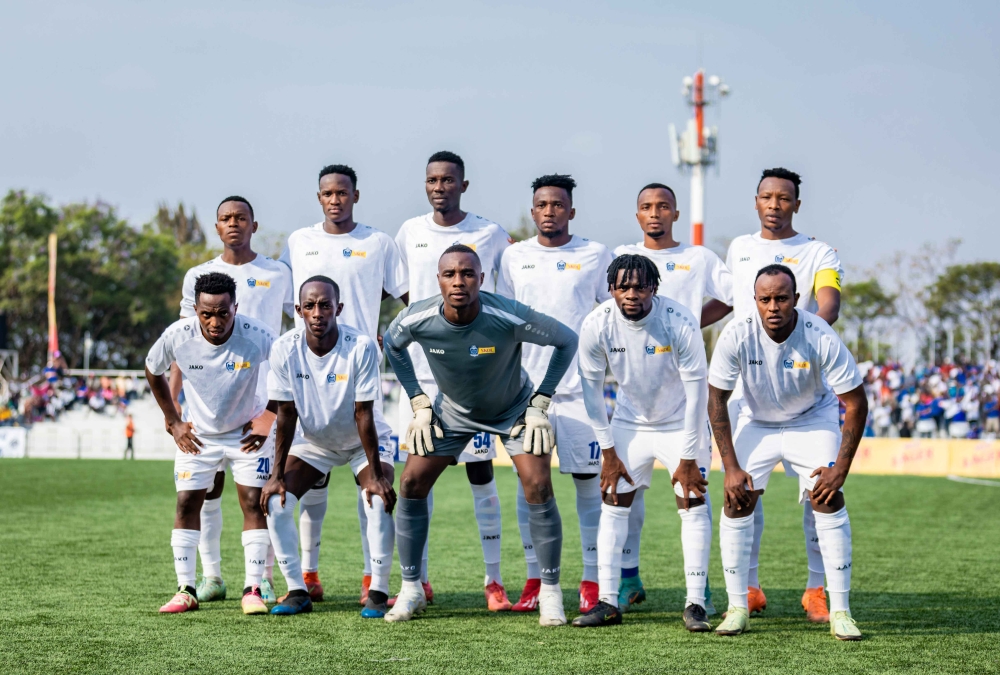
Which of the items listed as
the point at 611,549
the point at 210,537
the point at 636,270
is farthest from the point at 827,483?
the point at 210,537

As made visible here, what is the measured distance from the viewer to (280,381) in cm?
723

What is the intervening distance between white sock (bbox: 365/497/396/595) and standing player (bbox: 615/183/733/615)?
67.4 inches

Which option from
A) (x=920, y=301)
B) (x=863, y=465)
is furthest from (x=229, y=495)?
(x=920, y=301)

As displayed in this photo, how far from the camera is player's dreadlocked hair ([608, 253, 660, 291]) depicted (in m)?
6.64

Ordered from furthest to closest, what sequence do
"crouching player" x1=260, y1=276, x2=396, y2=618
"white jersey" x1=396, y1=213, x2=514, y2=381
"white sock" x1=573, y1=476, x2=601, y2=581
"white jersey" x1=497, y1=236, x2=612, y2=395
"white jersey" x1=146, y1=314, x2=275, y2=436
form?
"white jersey" x1=396, y1=213, x2=514, y2=381 < "white jersey" x1=497, y1=236, x2=612, y2=395 < "white jersey" x1=146, y1=314, x2=275, y2=436 < "white sock" x1=573, y1=476, x2=601, y2=581 < "crouching player" x1=260, y1=276, x2=396, y2=618

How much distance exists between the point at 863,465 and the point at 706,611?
66.3ft

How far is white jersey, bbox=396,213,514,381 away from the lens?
7926 mm

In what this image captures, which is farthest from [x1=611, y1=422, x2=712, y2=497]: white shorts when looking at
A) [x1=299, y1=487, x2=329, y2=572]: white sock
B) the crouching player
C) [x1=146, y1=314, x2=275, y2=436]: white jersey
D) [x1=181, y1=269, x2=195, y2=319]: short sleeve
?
[x1=181, y1=269, x2=195, y2=319]: short sleeve

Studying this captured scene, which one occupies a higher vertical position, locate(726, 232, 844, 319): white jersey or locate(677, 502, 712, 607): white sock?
locate(726, 232, 844, 319): white jersey

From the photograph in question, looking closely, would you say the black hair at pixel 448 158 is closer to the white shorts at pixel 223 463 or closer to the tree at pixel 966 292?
the white shorts at pixel 223 463

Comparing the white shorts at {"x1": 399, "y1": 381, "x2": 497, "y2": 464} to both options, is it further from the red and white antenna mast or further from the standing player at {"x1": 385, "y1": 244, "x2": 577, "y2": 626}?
the red and white antenna mast

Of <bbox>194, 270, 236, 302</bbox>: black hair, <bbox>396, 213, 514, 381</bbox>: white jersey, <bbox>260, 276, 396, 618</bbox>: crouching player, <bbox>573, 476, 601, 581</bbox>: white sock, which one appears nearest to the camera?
<bbox>260, 276, 396, 618</bbox>: crouching player

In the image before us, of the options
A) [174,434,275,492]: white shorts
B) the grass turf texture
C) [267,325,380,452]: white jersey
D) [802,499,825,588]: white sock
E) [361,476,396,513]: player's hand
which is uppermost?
[267,325,380,452]: white jersey

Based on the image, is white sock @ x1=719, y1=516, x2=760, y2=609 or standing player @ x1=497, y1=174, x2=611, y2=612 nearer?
white sock @ x1=719, y1=516, x2=760, y2=609
